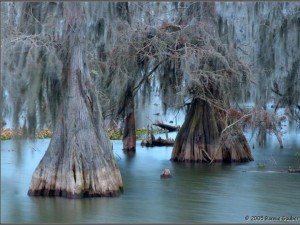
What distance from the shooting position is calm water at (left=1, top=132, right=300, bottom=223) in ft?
33.8

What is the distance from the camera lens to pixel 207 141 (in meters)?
17.6

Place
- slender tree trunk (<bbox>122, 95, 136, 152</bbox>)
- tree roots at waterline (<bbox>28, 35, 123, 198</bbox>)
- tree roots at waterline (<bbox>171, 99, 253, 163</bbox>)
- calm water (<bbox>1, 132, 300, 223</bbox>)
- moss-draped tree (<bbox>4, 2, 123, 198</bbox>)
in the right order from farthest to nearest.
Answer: slender tree trunk (<bbox>122, 95, 136, 152</bbox>)
tree roots at waterline (<bbox>171, 99, 253, 163</bbox>)
tree roots at waterline (<bbox>28, 35, 123, 198</bbox>)
moss-draped tree (<bbox>4, 2, 123, 198</bbox>)
calm water (<bbox>1, 132, 300, 223</bbox>)

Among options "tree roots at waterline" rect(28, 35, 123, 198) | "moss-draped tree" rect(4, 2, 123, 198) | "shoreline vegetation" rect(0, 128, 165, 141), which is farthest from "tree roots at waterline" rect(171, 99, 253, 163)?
"tree roots at waterline" rect(28, 35, 123, 198)

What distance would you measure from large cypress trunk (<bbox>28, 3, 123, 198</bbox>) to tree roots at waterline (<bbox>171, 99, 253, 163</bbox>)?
6.00 m

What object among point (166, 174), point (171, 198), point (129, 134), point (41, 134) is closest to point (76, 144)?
point (171, 198)

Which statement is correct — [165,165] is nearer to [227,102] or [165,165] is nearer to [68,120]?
[227,102]

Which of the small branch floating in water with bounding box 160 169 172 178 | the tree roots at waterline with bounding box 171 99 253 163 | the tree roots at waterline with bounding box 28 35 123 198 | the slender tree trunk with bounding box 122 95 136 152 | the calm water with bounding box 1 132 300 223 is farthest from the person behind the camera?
A: the slender tree trunk with bounding box 122 95 136 152

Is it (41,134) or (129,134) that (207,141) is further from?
(41,134)

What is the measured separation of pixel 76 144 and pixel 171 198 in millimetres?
2299

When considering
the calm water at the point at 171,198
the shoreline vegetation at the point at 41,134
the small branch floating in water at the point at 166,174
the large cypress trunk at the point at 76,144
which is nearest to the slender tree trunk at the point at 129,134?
the shoreline vegetation at the point at 41,134

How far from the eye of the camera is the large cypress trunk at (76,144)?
1107 centimetres

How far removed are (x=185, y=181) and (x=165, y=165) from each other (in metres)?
2.90

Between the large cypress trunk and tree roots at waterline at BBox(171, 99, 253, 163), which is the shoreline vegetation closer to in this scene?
the large cypress trunk

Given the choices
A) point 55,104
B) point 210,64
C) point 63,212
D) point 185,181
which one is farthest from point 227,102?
point 63,212
